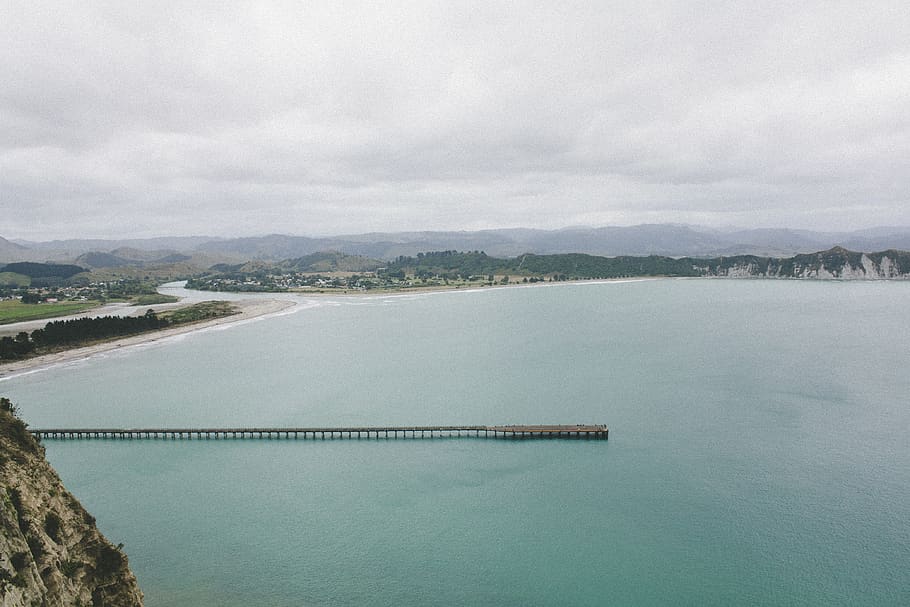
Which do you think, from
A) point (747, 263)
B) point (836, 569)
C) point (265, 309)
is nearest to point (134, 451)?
point (836, 569)

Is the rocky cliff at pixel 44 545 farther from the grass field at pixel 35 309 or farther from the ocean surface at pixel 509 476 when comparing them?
the grass field at pixel 35 309

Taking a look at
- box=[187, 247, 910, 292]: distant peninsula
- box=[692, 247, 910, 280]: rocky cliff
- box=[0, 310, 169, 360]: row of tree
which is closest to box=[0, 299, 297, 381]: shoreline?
box=[0, 310, 169, 360]: row of tree

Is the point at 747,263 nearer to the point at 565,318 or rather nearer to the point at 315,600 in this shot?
the point at 565,318

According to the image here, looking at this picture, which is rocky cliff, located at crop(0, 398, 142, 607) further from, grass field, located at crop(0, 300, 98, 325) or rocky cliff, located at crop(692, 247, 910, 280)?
rocky cliff, located at crop(692, 247, 910, 280)

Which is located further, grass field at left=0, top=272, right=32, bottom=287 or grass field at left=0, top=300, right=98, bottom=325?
grass field at left=0, top=272, right=32, bottom=287

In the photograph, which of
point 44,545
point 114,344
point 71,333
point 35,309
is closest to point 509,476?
point 44,545

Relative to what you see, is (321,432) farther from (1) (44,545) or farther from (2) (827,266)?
(2) (827,266)
